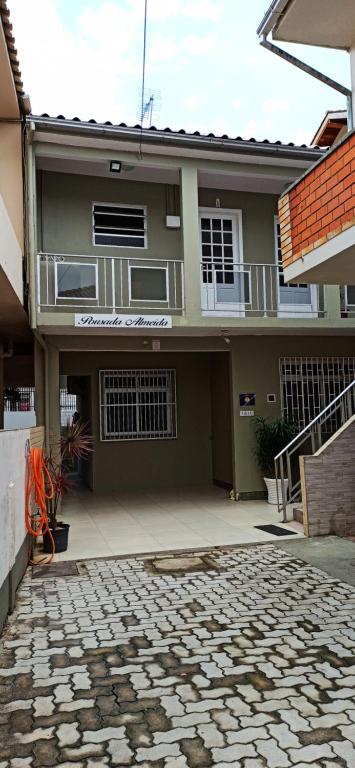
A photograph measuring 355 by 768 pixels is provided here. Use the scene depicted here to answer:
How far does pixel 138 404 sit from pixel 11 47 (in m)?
7.13

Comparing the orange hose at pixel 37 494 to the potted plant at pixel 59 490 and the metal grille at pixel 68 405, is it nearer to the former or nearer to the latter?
the potted plant at pixel 59 490

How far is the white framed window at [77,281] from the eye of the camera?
30.1 feet

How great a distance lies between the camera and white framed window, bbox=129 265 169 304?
974 cm

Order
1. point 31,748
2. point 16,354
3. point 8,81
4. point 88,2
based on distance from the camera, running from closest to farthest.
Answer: point 31,748 → point 88,2 → point 8,81 → point 16,354

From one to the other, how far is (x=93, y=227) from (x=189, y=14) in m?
4.97

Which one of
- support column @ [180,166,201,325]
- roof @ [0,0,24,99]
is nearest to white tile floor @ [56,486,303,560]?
support column @ [180,166,201,325]

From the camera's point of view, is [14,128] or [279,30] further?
[14,128]

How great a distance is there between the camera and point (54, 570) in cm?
622

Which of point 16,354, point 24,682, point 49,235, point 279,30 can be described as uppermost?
point 279,30

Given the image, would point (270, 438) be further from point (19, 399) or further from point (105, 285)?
point (19, 399)

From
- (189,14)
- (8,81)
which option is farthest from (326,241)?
(8,81)

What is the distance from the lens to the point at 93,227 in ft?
34.5

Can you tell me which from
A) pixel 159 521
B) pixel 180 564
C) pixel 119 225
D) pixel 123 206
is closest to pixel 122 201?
pixel 123 206

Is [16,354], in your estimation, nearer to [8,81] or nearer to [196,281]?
[196,281]
